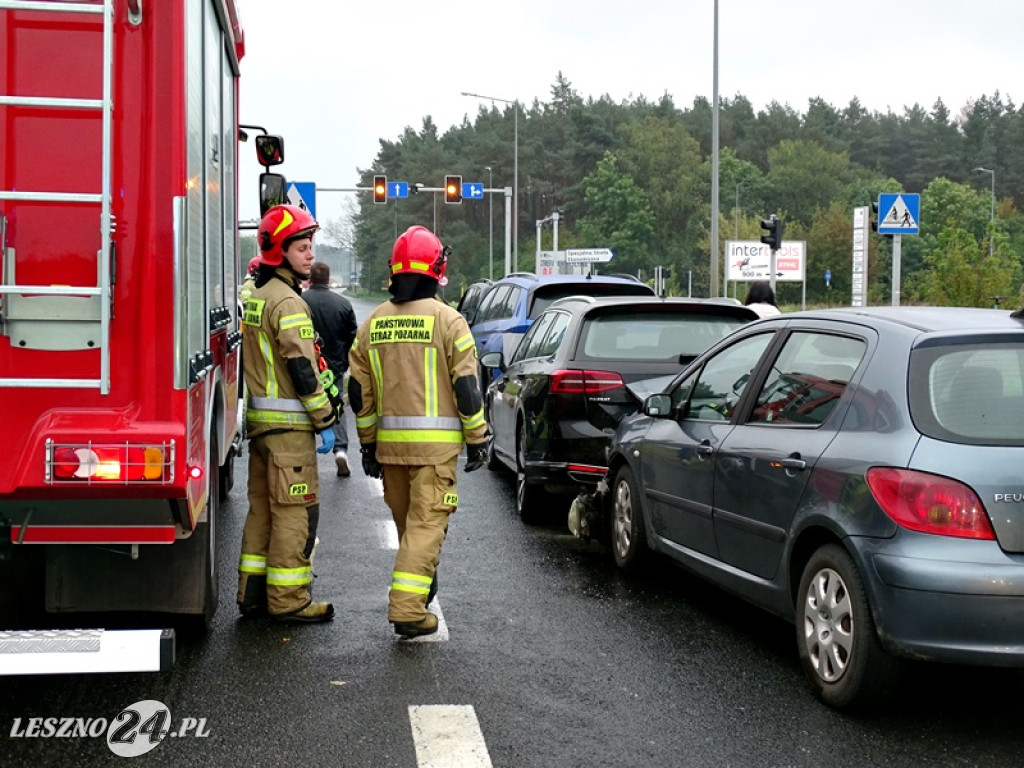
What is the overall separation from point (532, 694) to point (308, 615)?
4.97ft

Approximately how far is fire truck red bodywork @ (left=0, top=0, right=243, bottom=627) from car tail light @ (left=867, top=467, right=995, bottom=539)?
2.43 metres

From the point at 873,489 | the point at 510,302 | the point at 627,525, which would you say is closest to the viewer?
the point at 873,489

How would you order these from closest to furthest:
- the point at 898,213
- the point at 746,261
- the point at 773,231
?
1. the point at 898,213
2. the point at 773,231
3. the point at 746,261

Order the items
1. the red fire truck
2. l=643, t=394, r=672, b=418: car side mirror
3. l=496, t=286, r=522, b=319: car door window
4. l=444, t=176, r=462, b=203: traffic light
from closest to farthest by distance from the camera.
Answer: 1. the red fire truck
2. l=643, t=394, r=672, b=418: car side mirror
3. l=496, t=286, r=522, b=319: car door window
4. l=444, t=176, r=462, b=203: traffic light

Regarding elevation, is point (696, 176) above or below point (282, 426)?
above

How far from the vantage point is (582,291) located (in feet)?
49.1

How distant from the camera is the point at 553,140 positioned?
375ft

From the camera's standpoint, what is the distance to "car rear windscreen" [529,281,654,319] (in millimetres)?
14531

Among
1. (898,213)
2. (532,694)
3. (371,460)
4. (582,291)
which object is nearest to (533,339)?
(582,291)

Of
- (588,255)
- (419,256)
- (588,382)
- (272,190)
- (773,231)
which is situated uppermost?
(588,255)

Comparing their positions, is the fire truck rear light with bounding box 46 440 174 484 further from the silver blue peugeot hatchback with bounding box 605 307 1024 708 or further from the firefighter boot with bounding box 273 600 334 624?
the silver blue peugeot hatchback with bounding box 605 307 1024 708

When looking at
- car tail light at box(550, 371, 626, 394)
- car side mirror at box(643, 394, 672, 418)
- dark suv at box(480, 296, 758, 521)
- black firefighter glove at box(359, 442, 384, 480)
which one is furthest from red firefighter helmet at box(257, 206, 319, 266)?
car tail light at box(550, 371, 626, 394)

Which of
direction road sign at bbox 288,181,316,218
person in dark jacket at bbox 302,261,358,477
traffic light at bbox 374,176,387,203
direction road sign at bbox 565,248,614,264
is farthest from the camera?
direction road sign at bbox 565,248,614,264

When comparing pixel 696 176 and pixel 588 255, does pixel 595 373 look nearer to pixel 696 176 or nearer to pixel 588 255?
pixel 588 255
